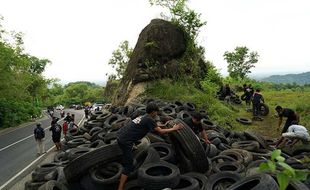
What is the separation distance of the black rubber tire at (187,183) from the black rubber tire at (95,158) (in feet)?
5.47

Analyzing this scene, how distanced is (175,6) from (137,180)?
21250mm

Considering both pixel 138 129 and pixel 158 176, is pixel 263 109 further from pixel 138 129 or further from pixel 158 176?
pixel 138 129

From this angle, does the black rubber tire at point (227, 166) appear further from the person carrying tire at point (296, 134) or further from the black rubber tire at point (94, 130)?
the black rubber tire at point (94, 130)

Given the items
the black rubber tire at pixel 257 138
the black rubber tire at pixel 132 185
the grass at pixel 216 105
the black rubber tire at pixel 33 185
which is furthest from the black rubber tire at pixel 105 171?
the grass at pixel 216 105

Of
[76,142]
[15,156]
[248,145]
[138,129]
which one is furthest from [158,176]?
[15,156]

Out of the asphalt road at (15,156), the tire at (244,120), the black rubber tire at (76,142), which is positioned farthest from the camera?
the tire at (244,120)

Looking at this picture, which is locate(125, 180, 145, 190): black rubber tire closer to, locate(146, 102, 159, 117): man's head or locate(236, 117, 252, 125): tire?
→ locate(146, 102, 159, 117): man's head

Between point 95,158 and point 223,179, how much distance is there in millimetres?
3168

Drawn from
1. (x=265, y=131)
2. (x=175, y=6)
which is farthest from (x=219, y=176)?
(x=175, y=6)

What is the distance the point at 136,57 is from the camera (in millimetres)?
26859

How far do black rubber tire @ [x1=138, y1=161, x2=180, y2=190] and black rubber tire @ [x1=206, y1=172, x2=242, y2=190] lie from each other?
2.66 feet

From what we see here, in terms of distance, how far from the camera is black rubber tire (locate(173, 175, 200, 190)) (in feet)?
25.9

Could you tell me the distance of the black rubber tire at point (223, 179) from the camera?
8.13m

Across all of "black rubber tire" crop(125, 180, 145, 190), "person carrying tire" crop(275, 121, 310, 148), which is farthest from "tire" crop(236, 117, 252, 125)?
"black rubber tire" crop(125, 180, 145, 190)
